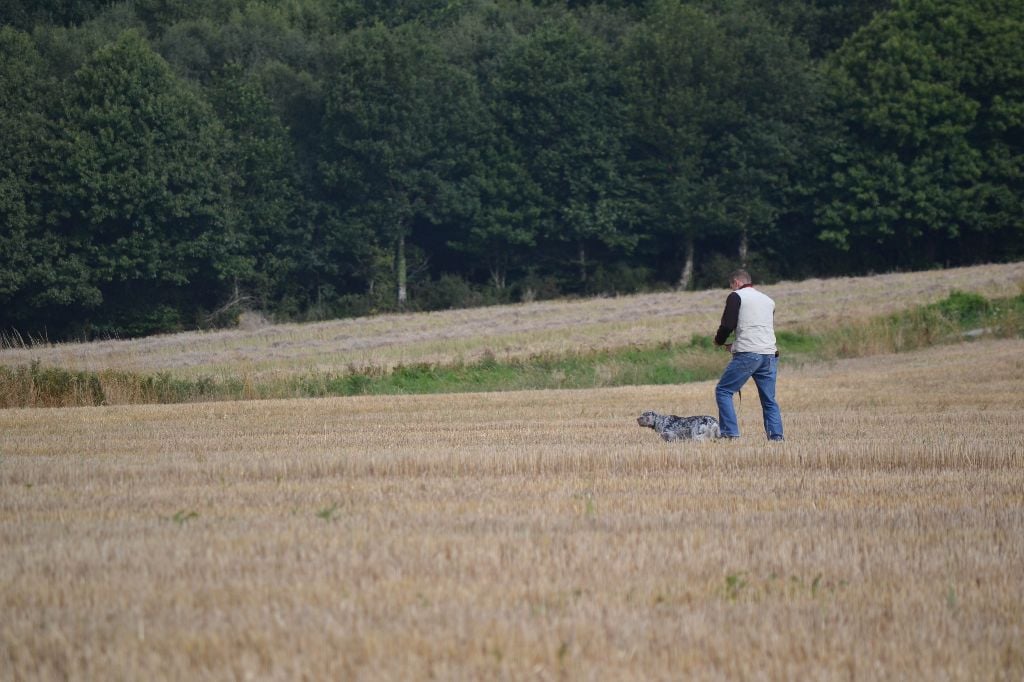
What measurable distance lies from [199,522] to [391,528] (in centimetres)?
155

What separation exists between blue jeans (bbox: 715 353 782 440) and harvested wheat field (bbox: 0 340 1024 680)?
1.83 ft

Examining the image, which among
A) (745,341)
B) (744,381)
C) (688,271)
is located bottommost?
(744,381)

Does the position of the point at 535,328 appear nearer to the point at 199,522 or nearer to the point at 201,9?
the point at 199,522

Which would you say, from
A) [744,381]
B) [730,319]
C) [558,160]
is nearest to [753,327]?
[730,319]

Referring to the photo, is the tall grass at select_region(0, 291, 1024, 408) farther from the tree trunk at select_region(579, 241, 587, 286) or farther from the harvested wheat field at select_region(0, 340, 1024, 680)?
the tree trunk at select_region(579, 241, 587, 286)

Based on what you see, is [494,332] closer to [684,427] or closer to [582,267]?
[582,267]

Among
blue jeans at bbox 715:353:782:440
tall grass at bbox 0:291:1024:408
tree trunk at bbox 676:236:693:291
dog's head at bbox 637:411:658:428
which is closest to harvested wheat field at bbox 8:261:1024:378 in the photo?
tall grass at bbox 0:291:1024:408

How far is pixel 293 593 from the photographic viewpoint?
24.5ft

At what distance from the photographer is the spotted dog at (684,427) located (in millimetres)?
14961

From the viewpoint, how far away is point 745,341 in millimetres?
14508

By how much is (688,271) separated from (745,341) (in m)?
44.8

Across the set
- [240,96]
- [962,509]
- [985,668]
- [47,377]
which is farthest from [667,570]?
[240,96]

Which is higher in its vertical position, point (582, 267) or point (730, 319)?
point (582, 267)

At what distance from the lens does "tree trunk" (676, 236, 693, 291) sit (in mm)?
58375
